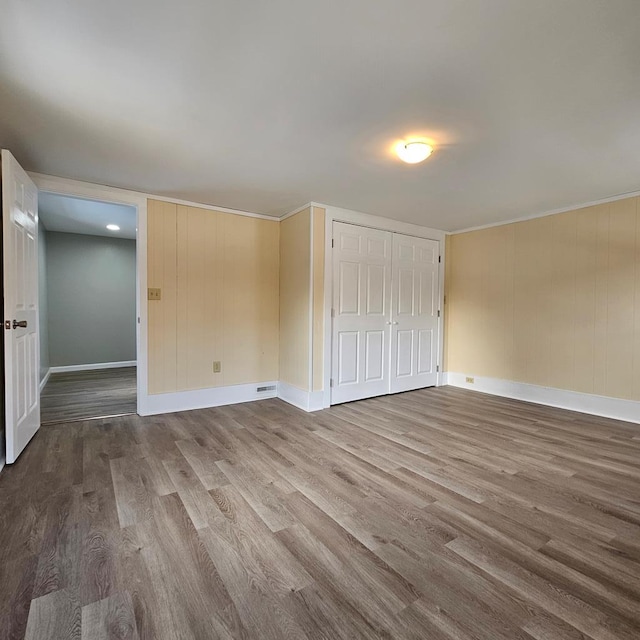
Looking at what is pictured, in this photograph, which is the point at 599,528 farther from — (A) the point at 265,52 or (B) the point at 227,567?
(A) the point at 265,52

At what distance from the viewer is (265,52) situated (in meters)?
1.59

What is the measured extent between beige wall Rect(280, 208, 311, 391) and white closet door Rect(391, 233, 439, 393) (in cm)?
133

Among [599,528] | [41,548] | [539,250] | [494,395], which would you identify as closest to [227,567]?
[41,548]

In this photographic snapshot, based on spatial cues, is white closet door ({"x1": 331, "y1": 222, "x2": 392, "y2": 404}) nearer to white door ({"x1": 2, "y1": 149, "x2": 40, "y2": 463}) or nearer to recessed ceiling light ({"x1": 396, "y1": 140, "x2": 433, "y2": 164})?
recessed ceiling light ({"x1": 396, "y1": 140, "x2": 433, "y2": 164})

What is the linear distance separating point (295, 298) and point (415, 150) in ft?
7.20

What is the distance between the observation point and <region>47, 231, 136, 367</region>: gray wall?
5.97m

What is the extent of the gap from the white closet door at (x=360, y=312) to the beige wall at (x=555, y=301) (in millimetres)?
1391

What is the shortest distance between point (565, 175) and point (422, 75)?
Answer: 2083mm

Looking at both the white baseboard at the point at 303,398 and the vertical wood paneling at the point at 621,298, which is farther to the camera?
the white baseboard at the point at 303,398

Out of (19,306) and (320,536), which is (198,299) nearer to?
(19,306)

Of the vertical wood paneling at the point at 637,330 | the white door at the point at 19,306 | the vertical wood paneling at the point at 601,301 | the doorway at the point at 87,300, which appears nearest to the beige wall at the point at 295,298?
the doorway at the point at 87,300

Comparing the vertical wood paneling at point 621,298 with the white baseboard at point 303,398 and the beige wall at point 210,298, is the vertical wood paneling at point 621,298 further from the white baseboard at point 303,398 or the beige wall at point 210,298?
the beige wall at point 210,298

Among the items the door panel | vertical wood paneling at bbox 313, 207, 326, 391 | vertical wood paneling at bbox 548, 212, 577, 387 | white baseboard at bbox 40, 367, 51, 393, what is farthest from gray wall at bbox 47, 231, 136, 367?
vertical wood paneling at bbox 548, 212, 577, 387

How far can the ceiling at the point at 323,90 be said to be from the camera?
140 centimetres
